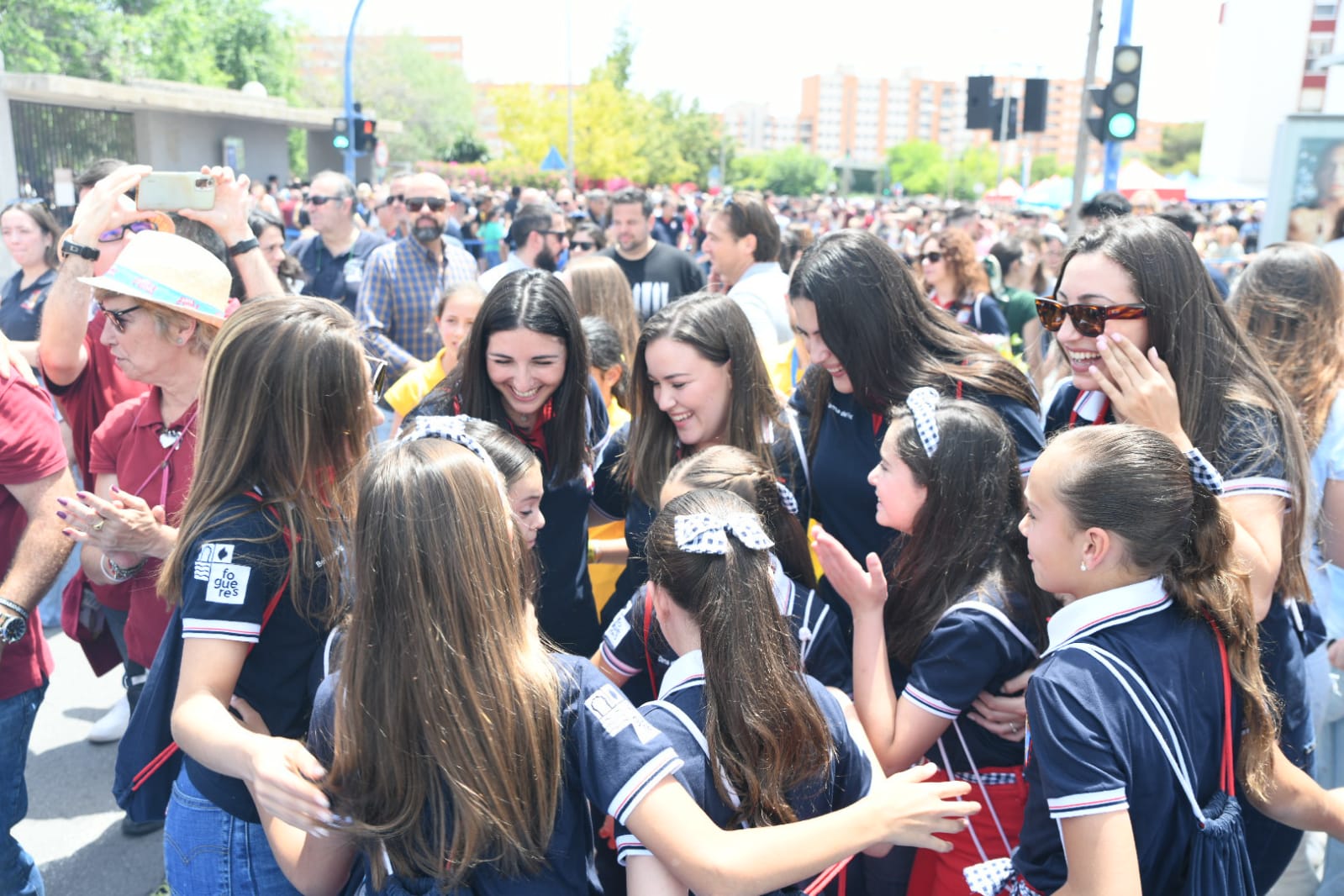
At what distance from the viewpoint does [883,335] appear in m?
3.10

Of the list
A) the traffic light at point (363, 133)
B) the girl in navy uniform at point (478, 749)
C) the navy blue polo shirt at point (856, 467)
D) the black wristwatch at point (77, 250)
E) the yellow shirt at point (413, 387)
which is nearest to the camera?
the girl in navy uniform at point (478, 749)

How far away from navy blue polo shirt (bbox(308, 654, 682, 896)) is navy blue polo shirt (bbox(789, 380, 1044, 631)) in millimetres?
1196

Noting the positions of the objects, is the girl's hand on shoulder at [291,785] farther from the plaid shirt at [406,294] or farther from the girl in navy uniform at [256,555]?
the plaid shirt at [406,294]

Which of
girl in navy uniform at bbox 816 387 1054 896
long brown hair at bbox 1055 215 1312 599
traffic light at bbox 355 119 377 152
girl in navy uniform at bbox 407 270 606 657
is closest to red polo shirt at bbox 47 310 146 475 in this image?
girl in navy uniform at bbox 407 270 606 657

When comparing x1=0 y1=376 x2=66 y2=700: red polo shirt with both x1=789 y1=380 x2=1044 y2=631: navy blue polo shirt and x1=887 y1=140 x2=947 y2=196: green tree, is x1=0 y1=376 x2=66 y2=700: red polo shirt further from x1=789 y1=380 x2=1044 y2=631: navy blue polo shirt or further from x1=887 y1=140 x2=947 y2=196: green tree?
x1=887 y1=140 x2=947 y2=196: green tree

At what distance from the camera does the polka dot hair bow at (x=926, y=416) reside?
2354 mm

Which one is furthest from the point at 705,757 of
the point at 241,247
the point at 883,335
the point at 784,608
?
the point at 241,247

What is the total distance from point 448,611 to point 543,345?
61.0 inches

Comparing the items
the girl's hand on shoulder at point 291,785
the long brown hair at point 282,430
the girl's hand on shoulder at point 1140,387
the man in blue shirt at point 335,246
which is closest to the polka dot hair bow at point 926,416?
the girl's hand on shoulder at point 1140,387

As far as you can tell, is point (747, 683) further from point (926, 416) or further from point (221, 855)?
point (221, 855)

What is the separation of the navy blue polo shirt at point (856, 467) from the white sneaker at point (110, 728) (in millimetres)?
3296

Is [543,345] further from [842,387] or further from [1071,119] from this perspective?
[1071,119]

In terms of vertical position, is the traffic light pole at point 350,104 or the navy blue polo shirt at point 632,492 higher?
the traffic light pole at point 350,104

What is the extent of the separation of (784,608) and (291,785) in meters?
1.07
